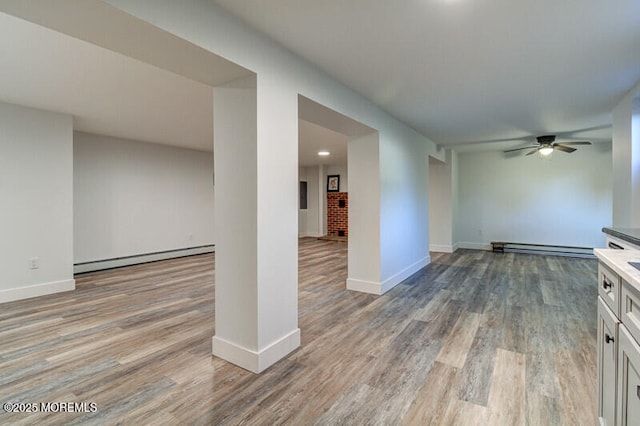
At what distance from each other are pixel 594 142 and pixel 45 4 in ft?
26.8

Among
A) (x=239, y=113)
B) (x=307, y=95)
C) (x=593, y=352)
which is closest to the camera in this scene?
(x=239, y=113)

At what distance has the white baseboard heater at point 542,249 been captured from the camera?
6.23m

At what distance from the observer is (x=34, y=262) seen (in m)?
3.73

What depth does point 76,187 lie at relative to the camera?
16.0 ft

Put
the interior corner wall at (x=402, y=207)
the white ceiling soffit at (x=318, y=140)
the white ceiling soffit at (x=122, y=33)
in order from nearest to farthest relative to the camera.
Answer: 1. the white ceiling soffit at (x=122, y=33)
2. the interior corner wall at (x=402, y=207)
3. the white ceiling soffit at (x=318, y=140)

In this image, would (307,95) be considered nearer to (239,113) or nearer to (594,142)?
(239,113)

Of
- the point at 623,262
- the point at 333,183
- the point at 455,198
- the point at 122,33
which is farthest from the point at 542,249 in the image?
the point at 122,33

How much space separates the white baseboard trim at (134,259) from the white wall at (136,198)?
0.24ft

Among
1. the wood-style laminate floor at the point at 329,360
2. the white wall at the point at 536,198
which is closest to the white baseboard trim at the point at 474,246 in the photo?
the white wall at the point at 536,198

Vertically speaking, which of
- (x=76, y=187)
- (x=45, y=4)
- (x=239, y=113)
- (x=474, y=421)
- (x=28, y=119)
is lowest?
(x=474, y=421)

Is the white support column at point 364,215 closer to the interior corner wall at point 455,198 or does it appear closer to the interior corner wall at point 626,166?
the interior corner wall at point 626,166

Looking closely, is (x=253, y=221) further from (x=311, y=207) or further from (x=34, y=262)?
(x=311, y=207)

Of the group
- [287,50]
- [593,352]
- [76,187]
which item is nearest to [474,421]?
[593,352]

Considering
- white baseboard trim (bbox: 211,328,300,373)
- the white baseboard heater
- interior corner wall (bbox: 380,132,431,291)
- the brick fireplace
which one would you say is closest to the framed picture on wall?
the brick fireplace
